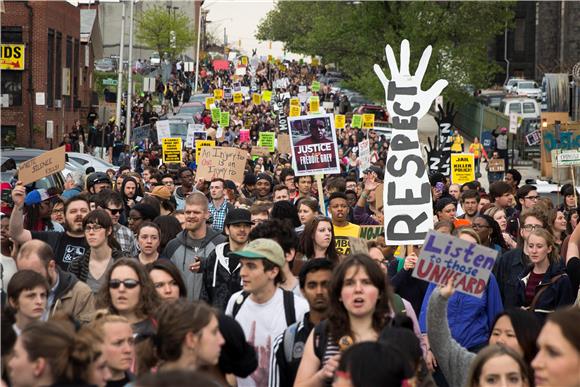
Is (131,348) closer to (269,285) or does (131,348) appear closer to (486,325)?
(269,285)

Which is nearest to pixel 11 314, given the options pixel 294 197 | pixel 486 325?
pixel 486 325

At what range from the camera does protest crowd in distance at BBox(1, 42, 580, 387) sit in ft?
20.0

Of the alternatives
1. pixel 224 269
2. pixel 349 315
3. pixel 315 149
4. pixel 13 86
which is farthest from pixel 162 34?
pixel 349 315

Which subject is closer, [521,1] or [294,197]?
[294,197]

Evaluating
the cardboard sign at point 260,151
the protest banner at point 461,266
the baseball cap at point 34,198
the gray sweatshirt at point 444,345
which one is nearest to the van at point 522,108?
the cardboard sign at point 260,151

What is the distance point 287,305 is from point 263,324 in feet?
0.61

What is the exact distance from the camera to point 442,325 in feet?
26.1

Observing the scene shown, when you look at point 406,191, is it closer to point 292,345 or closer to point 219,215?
point 292,345

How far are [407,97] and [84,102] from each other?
46907 mm

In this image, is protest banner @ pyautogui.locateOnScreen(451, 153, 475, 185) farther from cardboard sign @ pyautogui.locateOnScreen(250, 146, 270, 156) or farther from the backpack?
the backpack

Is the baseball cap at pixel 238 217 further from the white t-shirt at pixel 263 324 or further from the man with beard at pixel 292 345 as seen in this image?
the man with beard at pixel 292 345

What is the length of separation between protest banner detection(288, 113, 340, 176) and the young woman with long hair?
10.2 metres

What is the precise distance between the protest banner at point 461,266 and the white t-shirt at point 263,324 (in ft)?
2.34

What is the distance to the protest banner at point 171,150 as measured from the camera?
29133 mm
